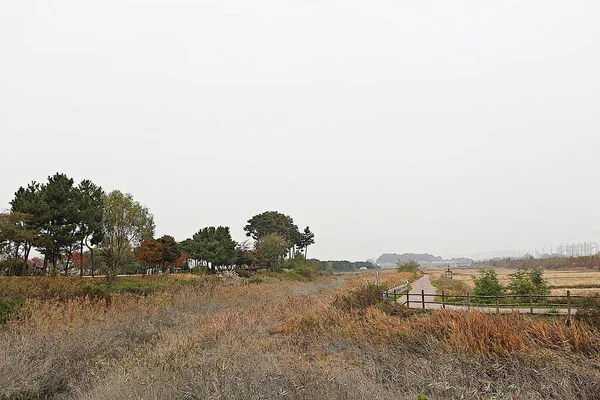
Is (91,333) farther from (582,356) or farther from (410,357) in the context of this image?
(582,356)

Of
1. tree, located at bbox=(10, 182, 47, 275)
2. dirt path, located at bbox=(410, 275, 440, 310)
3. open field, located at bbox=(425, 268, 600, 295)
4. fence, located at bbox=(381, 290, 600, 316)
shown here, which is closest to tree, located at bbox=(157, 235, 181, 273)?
tree, located at bbox=(10, 182, 47, 275)

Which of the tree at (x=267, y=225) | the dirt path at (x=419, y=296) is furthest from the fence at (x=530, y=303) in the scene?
A: the tree at (x=267, y=225)

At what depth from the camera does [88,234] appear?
3934cm

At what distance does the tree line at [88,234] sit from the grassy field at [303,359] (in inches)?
963

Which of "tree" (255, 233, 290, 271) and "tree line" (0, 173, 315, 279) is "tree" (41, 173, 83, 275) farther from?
"tree" (255, 233, 290, 271)

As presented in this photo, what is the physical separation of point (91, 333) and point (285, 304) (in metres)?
10.2

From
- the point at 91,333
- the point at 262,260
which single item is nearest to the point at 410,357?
the point at 91,333

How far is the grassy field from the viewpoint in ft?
23.0

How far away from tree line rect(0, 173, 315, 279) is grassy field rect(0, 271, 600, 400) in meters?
24.4

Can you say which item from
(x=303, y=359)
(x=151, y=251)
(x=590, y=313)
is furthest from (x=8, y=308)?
(x=151, y=251)

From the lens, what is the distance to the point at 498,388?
7.66 meters

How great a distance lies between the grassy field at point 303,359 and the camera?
702cm

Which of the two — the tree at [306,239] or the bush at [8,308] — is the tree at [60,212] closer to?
the bush at [8,308]

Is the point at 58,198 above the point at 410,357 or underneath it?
above
